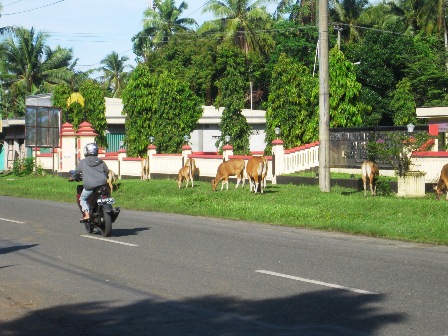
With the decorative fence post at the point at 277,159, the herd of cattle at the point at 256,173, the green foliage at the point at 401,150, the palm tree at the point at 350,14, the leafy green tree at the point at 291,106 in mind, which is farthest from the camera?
the palm tree at the point at 350,14

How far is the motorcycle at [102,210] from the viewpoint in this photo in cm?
1605

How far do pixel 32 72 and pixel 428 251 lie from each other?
5712 cm

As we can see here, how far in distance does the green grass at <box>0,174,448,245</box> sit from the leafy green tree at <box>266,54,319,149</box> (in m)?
10.9

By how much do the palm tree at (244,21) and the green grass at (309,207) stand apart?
1332 inches

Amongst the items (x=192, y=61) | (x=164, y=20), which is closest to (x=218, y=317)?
(x=192, y=61)

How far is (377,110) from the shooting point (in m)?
54.9

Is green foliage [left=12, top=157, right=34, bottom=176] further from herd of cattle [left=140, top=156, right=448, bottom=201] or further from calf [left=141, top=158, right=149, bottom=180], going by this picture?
herd of cattle [left=140, top=156, right=448, bottom=201]

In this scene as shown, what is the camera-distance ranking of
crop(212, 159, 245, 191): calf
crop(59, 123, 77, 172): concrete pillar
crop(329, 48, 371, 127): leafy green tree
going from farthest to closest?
crop(59, 123, 77, 172): concrete pillar < crop(329, 48, 371, 127): leafy green tree < crop(212, 159, 245, 191): calf

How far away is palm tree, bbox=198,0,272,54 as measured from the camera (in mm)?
65250

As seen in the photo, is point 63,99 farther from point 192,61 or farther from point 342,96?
point 342,96

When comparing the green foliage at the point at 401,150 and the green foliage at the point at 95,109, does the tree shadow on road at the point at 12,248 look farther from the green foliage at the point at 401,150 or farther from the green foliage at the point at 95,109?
the green foliage at the point at 95,109

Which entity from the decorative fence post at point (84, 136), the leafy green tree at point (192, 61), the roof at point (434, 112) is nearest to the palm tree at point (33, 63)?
the leafy green tree at point (192, 61)

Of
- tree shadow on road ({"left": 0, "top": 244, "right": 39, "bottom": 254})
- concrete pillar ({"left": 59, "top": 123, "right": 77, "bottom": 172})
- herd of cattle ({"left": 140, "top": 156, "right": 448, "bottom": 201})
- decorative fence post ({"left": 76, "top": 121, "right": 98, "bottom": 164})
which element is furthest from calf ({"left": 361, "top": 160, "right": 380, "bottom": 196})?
concrete pillar ({"left": 59, "top": 123, "right": 77, "bottom": 172})

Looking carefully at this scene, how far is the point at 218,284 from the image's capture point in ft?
34.1
